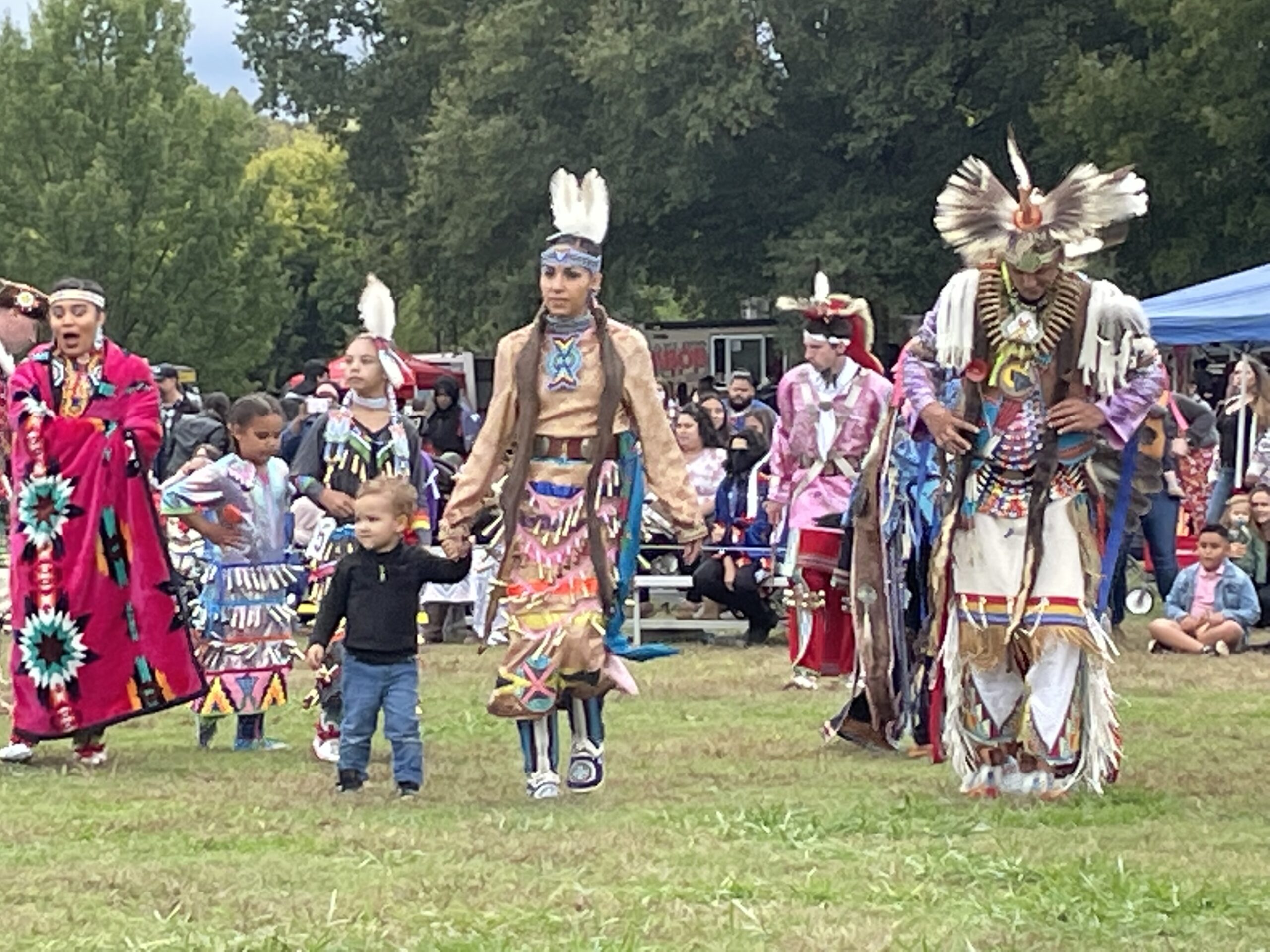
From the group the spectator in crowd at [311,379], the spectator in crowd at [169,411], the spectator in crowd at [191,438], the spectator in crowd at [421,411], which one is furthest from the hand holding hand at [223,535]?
the spectator in crowd at [311,379]

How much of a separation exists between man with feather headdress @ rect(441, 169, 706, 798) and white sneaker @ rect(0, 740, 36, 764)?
2046mm

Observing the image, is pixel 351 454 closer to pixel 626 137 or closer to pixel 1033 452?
pixel 1033 452

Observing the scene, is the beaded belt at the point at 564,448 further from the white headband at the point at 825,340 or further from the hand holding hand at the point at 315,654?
the white headband at the point at 825,340

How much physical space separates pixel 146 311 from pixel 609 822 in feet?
113

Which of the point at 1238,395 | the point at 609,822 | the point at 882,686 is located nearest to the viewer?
the point at 609,822

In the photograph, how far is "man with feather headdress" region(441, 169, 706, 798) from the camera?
7.00 m

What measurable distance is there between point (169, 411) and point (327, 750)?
23.2 feet

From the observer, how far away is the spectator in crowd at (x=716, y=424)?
1336cm

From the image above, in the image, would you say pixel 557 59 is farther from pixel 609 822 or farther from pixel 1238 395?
pixel 609 822

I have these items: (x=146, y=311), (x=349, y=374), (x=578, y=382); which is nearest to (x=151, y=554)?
(x=349, y=374)

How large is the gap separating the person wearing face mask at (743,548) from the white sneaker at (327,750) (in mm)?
4813

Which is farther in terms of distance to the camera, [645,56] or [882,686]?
[645,56]

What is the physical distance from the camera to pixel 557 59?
32.2m

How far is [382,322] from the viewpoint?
8.34 m
